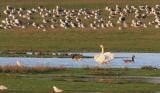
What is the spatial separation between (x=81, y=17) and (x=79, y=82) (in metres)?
52.0

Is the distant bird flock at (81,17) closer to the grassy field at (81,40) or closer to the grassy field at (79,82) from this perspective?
the grassy field at (81,40)

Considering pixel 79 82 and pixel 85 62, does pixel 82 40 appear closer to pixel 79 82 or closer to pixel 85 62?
pixel 85 62

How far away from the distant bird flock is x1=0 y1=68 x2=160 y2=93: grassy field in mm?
34225

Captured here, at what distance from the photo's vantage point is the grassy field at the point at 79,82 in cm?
3612

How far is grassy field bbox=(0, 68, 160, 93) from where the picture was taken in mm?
36125

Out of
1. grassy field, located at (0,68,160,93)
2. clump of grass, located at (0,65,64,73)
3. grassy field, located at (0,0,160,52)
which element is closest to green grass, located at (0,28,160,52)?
grassy field, located at (0,0,160,52)

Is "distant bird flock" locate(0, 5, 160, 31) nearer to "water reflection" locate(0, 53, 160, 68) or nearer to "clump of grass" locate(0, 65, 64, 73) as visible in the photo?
"water reflection" locate(0, 53, 160, 68)

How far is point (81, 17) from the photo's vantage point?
90750 mm

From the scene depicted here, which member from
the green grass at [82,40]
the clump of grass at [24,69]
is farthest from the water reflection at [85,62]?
the green grass at [82,40]

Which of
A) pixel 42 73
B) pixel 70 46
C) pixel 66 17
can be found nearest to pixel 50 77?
pixel 42 73

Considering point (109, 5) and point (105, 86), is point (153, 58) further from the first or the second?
point (109, 5)

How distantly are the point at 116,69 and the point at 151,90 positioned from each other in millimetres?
10715

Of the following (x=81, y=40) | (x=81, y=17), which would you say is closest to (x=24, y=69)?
(x=81, y=40)

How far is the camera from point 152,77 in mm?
42469
